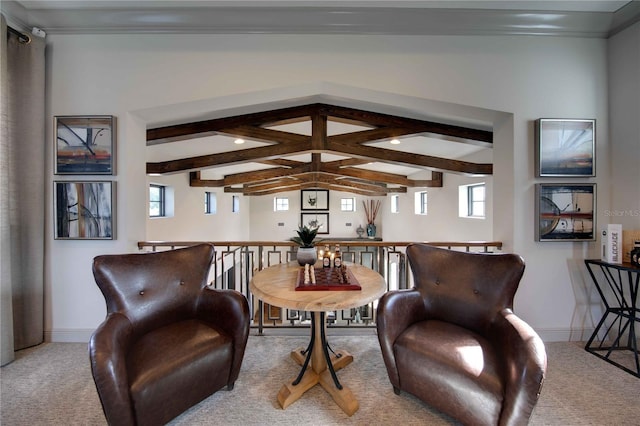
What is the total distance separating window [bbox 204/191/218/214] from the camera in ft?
23.6

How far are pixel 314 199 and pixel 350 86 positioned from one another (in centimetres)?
830

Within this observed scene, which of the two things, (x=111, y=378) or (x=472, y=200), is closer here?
(x=111, y=378)

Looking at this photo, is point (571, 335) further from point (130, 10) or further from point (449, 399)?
point (130, 10)

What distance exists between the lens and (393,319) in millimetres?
1739

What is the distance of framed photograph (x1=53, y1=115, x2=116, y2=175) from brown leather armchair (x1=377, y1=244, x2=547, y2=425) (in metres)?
2.72

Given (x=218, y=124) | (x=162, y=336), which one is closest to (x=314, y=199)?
(x=218, y=124)

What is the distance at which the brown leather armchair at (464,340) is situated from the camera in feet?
4.27

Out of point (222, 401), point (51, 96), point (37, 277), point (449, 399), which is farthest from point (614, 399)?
point (51, 96)

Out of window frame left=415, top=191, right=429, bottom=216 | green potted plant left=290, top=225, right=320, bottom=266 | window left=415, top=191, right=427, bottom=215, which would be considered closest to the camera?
green potted plant left=290, top=225, right=320, bottom=266

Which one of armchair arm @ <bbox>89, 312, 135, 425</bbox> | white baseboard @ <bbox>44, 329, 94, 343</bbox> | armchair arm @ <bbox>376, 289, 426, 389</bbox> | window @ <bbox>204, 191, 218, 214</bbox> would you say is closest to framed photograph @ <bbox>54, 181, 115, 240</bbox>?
white baseboard @ <bbox>44, 329, 94, 343</bbox>

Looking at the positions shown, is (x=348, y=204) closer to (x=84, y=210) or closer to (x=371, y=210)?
(x=371, y=210)

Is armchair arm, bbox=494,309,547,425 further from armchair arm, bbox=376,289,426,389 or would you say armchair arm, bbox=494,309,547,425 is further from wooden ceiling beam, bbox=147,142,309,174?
wooden ceiling beam, bbox=147,142,309,174

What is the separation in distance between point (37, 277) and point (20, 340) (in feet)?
1.76

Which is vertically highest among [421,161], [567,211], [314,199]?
[421,161]
